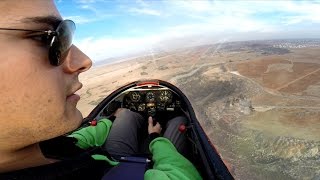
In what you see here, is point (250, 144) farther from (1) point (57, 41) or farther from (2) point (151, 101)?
(1) point (57, 41)

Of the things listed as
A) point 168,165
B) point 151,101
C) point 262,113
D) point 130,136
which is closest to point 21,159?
point 168,165

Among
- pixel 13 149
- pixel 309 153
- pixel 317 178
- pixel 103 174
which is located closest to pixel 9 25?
pixel 13 149

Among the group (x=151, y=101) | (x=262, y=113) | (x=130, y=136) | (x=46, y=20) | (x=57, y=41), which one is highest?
(x=46, y=20)

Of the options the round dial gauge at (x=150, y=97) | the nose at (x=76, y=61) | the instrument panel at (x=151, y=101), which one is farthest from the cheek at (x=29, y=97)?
the round dial gauge at (x=150, y=97)

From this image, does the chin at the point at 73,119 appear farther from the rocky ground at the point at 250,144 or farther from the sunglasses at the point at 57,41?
the rocky ground at the point at 250,144

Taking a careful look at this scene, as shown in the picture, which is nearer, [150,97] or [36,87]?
[36,87]

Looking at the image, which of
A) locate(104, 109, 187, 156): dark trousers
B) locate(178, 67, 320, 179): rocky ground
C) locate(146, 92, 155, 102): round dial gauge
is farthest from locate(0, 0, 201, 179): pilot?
locate(178, 67, 320, 179): rocky ground

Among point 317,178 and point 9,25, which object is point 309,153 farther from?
point 9,25
